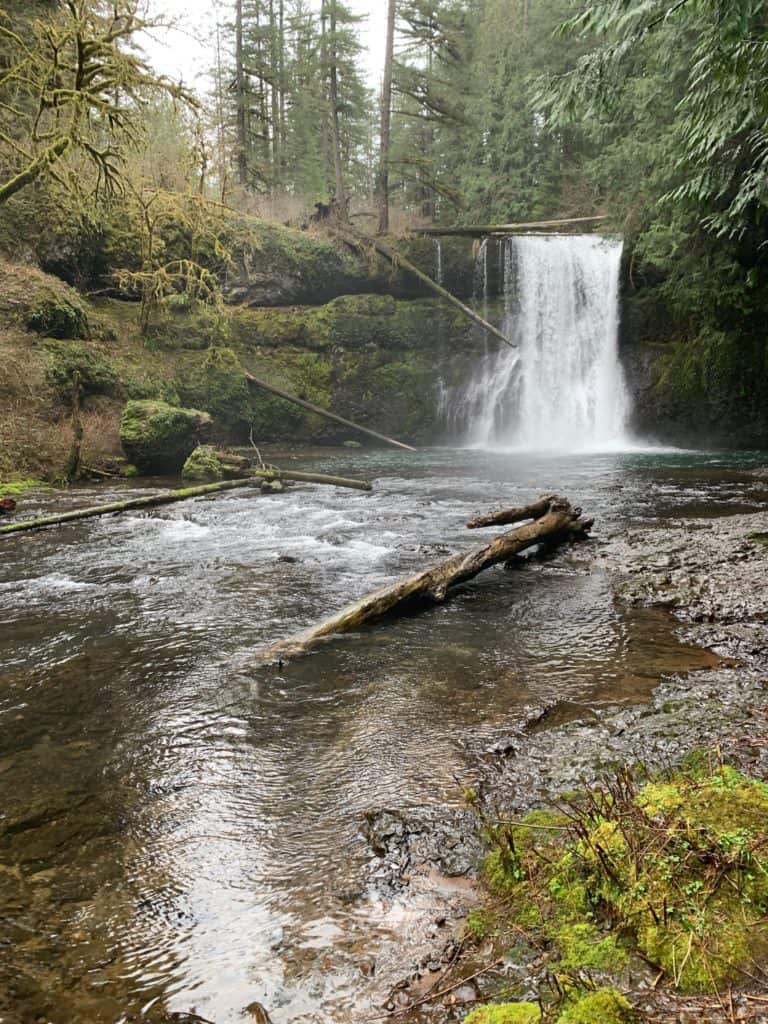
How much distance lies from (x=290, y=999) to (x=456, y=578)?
4178 mm

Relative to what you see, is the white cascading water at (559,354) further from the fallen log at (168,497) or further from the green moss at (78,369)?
the green moss at (78,369)

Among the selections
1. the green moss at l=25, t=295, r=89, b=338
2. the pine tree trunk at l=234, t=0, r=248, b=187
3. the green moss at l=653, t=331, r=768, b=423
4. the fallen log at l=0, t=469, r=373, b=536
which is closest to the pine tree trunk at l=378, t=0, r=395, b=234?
the pine tree trunk at l=234, t=0, r=248, b=187

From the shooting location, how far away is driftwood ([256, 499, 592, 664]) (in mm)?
4641

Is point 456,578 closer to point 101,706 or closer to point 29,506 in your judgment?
point 101,706

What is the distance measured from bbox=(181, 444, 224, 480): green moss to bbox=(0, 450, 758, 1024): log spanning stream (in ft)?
22.4

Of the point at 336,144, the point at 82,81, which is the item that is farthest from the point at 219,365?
the point at 336,144

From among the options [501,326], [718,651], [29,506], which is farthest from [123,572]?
[501,326]

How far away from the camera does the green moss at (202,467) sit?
1472cm

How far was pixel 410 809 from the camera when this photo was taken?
106 inches

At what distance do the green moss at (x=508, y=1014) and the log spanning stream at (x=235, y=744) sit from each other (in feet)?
1.20

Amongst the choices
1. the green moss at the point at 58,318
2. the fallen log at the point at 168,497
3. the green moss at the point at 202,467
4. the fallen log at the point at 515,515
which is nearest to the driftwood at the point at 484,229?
the green moss at the point at 58,318

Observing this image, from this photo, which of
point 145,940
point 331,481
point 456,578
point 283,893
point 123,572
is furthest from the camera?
point 331,481

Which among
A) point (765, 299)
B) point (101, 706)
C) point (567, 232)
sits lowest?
point (101, 706)

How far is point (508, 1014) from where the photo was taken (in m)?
1.47
